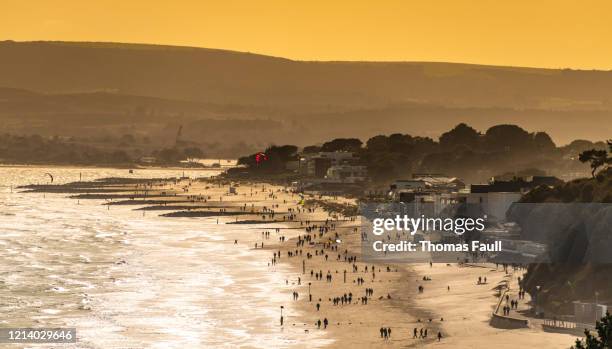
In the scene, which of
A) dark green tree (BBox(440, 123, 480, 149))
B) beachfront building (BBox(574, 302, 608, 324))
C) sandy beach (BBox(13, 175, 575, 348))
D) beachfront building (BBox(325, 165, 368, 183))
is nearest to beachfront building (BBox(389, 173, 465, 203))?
sandy beach (BBox(13, 175, 575, 348))

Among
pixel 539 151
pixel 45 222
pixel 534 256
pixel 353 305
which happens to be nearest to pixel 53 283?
pixel 353 305

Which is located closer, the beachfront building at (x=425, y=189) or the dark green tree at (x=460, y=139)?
the beachfront building at (x=425, y=189)

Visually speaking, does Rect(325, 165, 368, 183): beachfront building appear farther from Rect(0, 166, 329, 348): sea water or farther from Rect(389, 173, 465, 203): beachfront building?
Rect(0, 166, 329, 348): sea water

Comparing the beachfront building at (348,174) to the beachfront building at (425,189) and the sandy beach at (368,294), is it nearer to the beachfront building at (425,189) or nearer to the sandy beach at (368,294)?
the beachfront building at (425,189)

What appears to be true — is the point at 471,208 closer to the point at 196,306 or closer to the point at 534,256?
the point at 534,256

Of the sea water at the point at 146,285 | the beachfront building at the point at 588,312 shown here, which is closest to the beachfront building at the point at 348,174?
the sea water at the point at 146,285

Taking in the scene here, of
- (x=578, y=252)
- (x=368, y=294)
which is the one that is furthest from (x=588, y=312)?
(x=368, y=294)

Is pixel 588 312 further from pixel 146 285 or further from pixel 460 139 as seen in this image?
pixel 460 139
